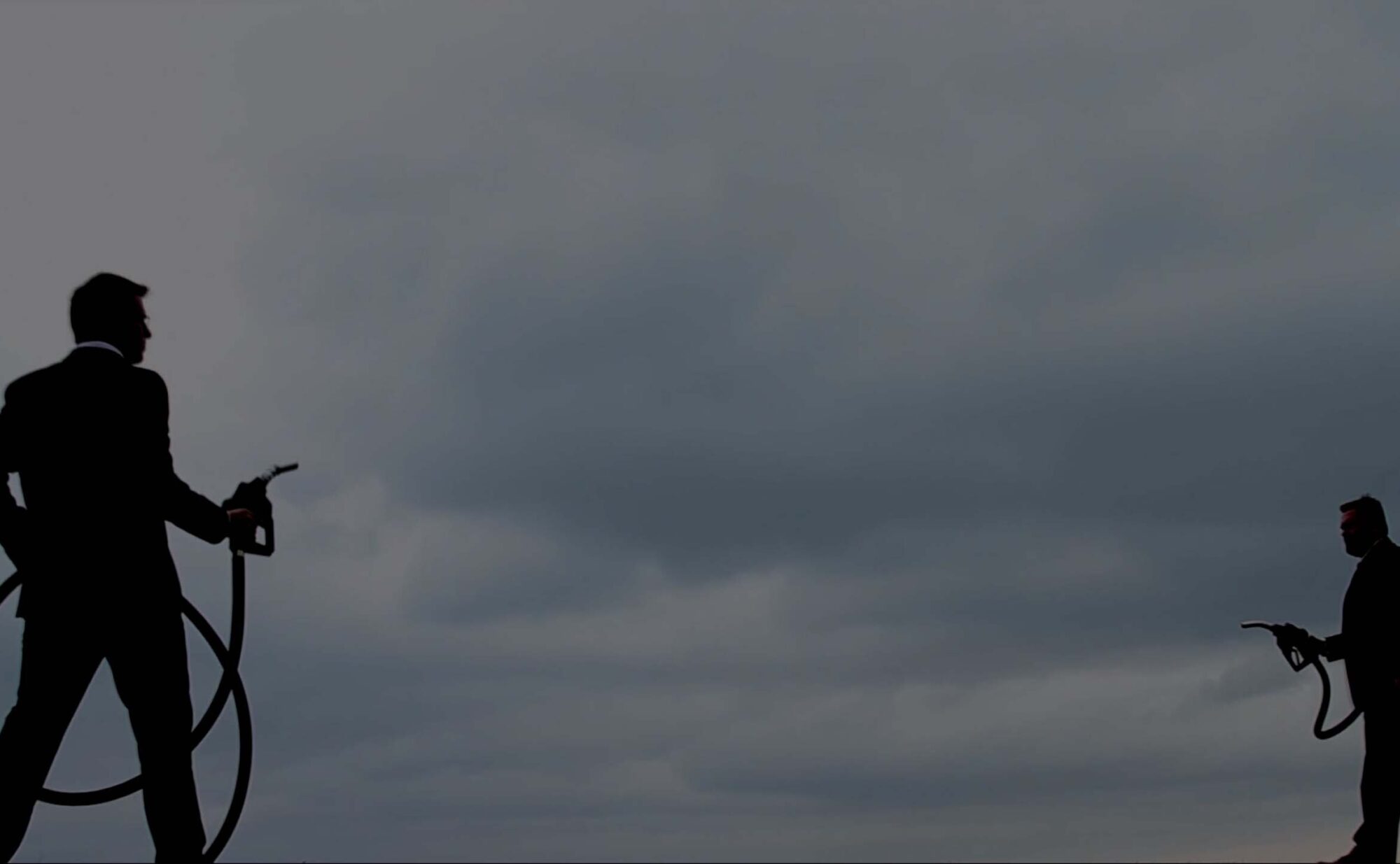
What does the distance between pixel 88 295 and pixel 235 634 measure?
7.60ft

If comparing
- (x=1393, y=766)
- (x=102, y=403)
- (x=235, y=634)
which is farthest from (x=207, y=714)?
(x=1393, y=766)

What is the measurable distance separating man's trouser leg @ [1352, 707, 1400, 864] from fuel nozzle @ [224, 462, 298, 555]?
996cm

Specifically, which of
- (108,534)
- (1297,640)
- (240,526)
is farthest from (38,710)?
(1297,640)

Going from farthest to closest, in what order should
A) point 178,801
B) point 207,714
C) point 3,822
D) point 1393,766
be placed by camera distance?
point 1393,766
point 207,714
point 178,801
point 3,822

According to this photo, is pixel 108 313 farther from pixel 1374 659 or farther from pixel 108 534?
pixel 1374 659

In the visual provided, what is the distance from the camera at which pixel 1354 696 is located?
14.6 m

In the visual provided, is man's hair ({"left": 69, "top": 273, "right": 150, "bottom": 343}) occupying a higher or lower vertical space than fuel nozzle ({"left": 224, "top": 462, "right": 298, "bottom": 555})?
higher

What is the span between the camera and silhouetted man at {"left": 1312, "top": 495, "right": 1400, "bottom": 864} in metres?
14.1

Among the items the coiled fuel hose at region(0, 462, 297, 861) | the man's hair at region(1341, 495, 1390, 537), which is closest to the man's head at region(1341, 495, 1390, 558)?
the man's hair at region(1341, 495, 1390, 537)

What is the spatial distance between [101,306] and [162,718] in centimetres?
231

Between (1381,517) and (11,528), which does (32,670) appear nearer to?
(11,528)

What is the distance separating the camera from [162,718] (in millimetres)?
8781

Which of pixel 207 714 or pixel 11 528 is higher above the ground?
pixel 11 528

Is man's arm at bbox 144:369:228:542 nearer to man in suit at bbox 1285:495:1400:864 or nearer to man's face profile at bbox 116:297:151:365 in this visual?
man's face profile at bbox 116:297:151:365
